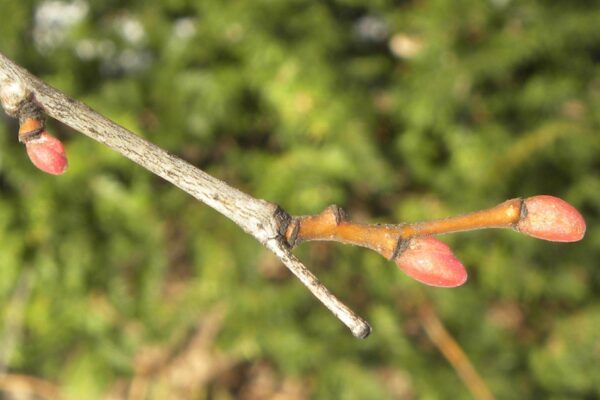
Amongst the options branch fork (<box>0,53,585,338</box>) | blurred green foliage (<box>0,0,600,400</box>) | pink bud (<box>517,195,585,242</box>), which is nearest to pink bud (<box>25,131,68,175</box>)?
branch fork (<box>0,53,585,338</box>)

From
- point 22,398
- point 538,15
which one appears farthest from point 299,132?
point 22,398

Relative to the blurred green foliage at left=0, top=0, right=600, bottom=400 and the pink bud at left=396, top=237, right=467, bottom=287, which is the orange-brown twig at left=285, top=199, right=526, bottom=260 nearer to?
the pink bud at left=396, top=237, right=467, bottom=287

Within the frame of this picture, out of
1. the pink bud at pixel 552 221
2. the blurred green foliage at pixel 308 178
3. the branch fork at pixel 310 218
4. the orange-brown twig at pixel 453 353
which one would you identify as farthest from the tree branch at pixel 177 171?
the orange-brown twig at pixel 453 353

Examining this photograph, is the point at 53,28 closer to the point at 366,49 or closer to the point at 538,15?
the point at 366,49

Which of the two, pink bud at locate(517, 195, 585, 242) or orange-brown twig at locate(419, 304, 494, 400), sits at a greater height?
orange-brown twig at locate(419, 304, 494, 400)

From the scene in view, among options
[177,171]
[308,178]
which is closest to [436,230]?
[177,171]

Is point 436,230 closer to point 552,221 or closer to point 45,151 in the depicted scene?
point 552,221
